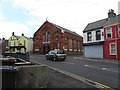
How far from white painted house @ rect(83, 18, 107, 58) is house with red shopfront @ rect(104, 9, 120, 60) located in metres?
1.11

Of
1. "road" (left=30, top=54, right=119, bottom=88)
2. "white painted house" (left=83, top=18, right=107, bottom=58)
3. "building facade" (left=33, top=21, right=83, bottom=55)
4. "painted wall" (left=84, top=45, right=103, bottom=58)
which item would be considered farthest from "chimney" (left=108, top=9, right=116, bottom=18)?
"building facade" (left=33, top=21, right=83, bottom=55)

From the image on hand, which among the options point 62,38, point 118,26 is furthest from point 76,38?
point 118,26

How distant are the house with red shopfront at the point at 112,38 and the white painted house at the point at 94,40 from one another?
111cm

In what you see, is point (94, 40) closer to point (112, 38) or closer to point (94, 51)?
point (94, 51)

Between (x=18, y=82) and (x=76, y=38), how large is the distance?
5710 cm

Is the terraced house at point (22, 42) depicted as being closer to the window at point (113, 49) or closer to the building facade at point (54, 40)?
the building facade at point (54, 40)

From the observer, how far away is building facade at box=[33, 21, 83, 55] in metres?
57.2

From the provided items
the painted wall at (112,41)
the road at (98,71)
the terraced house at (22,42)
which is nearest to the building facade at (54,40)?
the terraced house at (22,42)

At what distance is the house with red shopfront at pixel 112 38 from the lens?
111 ft

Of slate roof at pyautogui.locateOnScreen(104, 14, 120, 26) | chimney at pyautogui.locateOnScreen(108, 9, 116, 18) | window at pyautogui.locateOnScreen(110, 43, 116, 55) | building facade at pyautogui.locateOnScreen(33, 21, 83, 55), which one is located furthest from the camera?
building facade at pyautogui.locateOnScreen(33, 21, 83, 55)

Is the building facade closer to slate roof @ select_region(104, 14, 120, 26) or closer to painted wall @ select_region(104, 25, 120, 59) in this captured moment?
slate roof @ select_region(104, 14, 120, 26)

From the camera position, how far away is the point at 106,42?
36281mm

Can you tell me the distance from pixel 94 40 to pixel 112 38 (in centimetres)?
507

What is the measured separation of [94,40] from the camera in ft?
130
